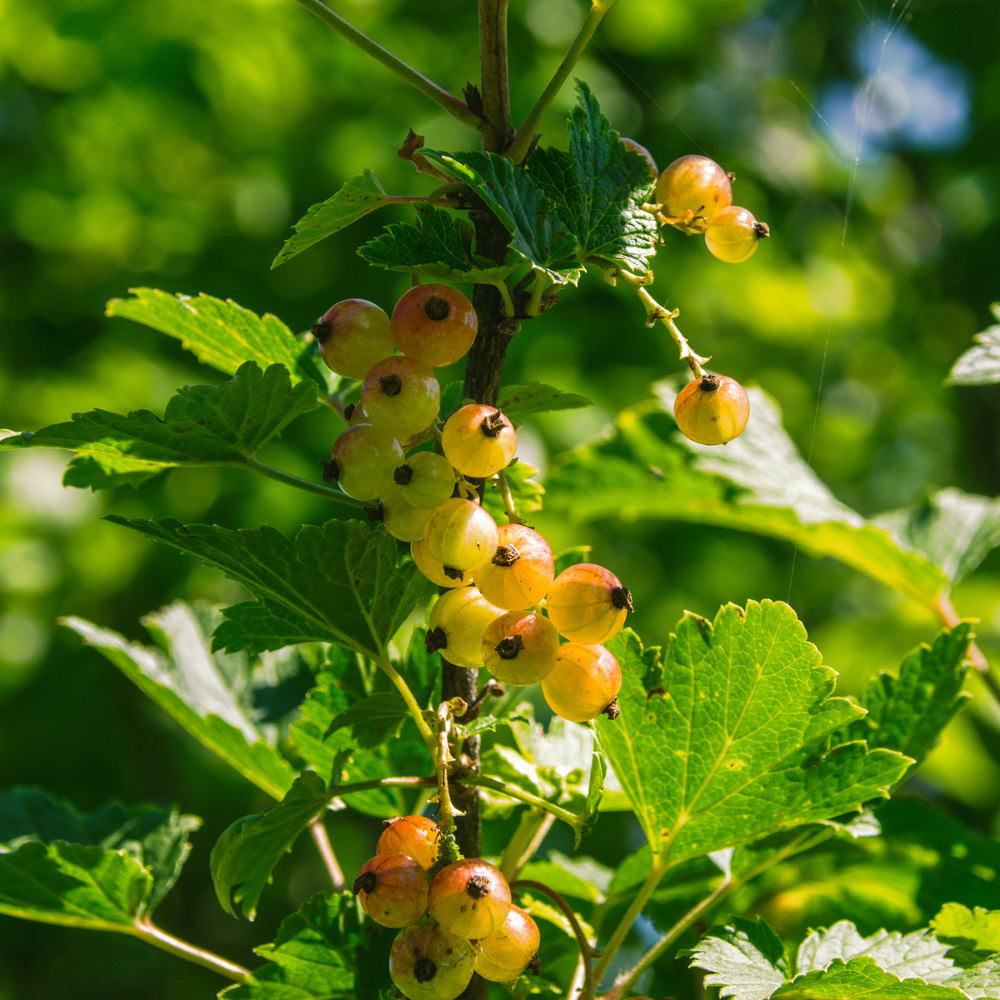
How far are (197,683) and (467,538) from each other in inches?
29.7

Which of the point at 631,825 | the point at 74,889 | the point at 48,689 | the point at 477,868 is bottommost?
the point at 48,689

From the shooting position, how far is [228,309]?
0.96 m

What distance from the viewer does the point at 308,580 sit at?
0.83 meters

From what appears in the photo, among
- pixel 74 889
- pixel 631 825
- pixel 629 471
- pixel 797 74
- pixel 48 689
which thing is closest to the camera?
pixel 74 889

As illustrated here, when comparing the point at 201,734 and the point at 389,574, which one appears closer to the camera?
the point at 389,574

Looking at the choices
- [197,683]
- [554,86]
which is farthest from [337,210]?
[197,683]

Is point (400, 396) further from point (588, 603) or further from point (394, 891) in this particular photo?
point (394, 891)

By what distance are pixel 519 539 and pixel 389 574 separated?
0.46ft

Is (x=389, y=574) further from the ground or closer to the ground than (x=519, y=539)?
closer to the ground

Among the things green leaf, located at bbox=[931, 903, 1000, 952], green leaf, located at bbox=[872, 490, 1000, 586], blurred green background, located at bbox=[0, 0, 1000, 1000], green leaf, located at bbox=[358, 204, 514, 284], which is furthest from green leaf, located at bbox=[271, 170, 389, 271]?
blurred green background, located at bbox=[0, 0, 1000, 1000]

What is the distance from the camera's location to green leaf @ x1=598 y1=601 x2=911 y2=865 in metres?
0.85

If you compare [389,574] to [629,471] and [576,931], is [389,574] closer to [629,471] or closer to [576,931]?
[576,931]

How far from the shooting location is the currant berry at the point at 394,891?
0.72 meters

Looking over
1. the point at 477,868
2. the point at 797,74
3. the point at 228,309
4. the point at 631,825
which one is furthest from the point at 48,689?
the point at 797,74
